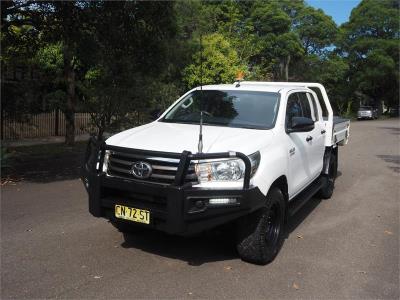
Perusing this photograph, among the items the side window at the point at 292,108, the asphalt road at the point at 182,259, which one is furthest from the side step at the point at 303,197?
the side window at the point at 292,108

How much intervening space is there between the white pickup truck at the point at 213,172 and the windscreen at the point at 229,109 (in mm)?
13

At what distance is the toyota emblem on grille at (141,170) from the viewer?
15.1 feet

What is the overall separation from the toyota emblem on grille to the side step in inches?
80.3

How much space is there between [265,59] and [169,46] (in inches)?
1092

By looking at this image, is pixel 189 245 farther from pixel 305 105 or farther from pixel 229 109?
pixel 305 105

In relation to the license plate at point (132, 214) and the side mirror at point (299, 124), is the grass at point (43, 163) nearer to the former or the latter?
the license plate at point (132, 214)

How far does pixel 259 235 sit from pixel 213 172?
0.89 m

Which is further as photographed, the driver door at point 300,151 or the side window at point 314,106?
the side window at point 314,106

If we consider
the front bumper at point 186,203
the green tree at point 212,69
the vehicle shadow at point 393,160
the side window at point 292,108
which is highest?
the green tree at point 212,69

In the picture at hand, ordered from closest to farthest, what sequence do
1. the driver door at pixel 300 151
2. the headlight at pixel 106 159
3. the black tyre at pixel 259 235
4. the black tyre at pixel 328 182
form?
1. the black tyre at pixel 259 235
2. the headlight at pixel 106 159
3. the driver door at pixel 300 151
4. the black tyre at pixel 328 182

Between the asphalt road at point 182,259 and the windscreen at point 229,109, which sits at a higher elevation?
the windscreen at point 229,109

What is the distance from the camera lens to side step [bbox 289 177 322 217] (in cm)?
598

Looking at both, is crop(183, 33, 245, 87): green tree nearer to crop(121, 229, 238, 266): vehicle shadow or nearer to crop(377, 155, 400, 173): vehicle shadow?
crop(377, 155, 400, 173): vehicle shadow

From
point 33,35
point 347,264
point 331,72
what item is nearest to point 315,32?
point 331,72
